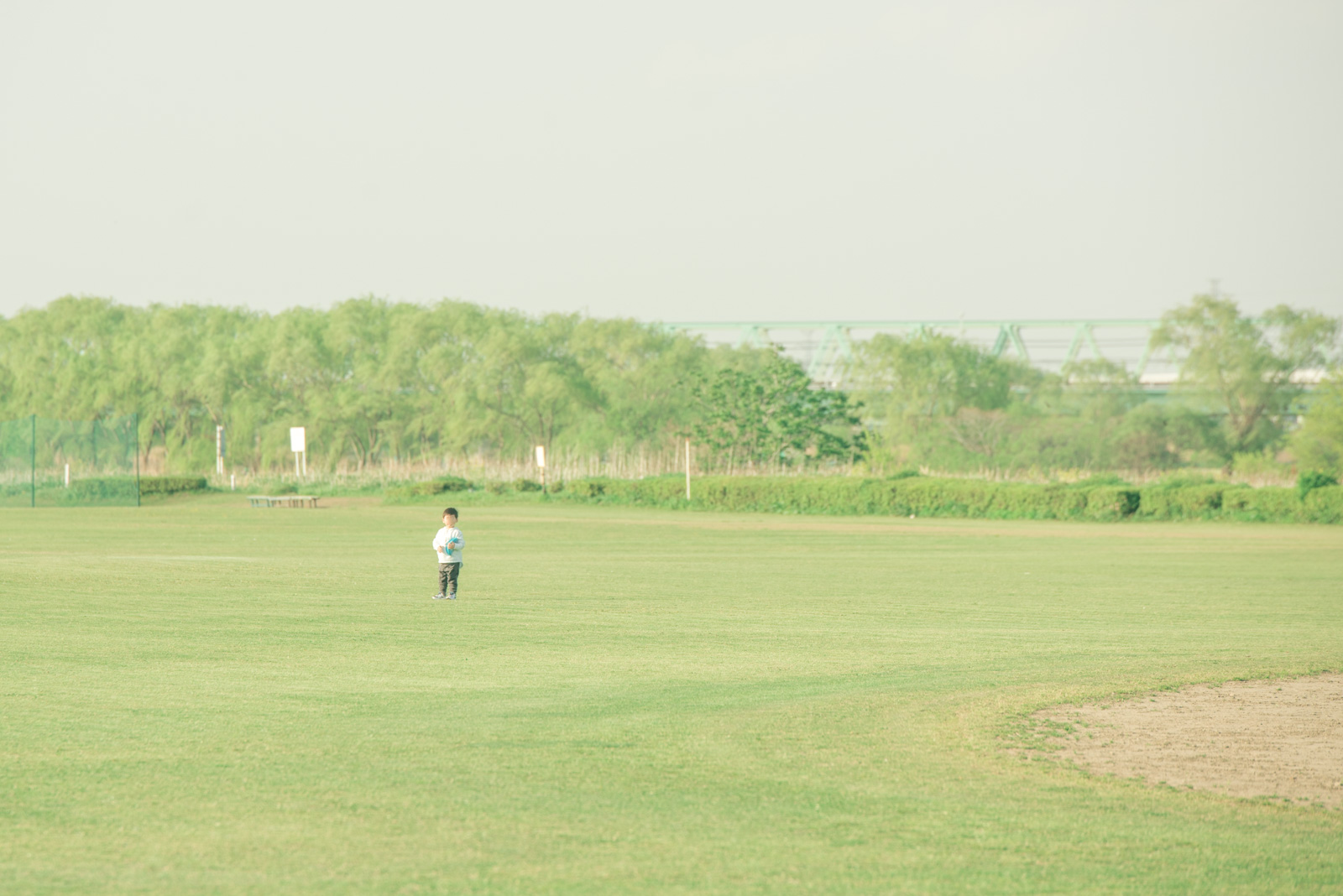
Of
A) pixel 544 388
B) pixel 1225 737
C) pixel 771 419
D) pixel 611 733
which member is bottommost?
pixel 1225 737

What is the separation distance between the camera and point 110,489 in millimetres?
55250

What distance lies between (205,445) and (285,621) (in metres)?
65.3

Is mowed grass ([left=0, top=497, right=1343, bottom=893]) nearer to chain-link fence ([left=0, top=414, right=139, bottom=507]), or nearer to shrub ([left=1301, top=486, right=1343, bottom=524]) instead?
shrub ([left=1301, top=486, right=1343, bottom=524])

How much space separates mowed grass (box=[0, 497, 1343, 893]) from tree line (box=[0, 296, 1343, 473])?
51.0 meters

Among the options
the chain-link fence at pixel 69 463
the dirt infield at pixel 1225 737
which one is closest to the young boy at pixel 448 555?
the dirt infield at pixel 1225 737

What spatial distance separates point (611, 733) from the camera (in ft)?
30.8

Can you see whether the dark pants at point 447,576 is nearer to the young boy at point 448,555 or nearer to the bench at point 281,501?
the young boy at point 448,555

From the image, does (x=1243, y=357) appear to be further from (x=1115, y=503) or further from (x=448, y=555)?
(x=448, y=555)

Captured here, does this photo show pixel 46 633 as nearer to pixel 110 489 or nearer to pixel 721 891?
pixel 721 891

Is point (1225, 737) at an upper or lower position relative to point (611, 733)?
lower

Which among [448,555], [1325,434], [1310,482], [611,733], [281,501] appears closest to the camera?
[611,733]

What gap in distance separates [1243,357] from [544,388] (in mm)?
35131

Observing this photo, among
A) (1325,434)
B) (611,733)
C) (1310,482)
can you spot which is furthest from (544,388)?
(611,733)

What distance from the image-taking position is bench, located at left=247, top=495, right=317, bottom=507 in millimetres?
52531
